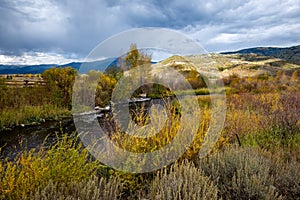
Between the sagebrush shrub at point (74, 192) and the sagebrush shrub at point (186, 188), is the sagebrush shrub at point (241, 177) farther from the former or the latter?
the sagebrush shrub at point (74, 192)

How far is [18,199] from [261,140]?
4.21 meters

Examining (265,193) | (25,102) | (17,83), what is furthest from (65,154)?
(17,83)

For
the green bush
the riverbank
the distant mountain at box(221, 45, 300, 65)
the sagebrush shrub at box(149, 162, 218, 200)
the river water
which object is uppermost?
the distant mountain at box(221, 45, 300, 65)

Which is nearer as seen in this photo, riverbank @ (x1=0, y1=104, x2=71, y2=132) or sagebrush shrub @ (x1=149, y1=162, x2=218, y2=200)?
sagebrush shrub @ (x1=149, y1=162, x2=218, y2=200)

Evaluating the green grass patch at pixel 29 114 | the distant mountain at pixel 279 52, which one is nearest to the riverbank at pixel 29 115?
the green grass patch at pixel 29 114

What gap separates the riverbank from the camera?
8.44 metres

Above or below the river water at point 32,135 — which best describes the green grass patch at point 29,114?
above

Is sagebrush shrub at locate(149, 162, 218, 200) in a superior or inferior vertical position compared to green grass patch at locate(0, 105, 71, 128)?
superior

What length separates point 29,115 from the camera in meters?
9.27

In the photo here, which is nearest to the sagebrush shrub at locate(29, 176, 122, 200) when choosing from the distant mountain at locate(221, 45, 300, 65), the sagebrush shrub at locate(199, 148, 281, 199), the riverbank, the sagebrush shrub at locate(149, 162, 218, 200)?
the sagebrush shrub at locate(149, 162, 218, 200)

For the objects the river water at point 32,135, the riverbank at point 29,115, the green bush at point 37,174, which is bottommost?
the river water at point 32,135

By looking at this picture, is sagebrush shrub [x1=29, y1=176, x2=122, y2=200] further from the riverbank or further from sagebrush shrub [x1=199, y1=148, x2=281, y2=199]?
the riverbank

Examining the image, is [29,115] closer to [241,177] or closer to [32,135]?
[32,135]

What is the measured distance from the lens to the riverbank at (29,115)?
8.44 meters
